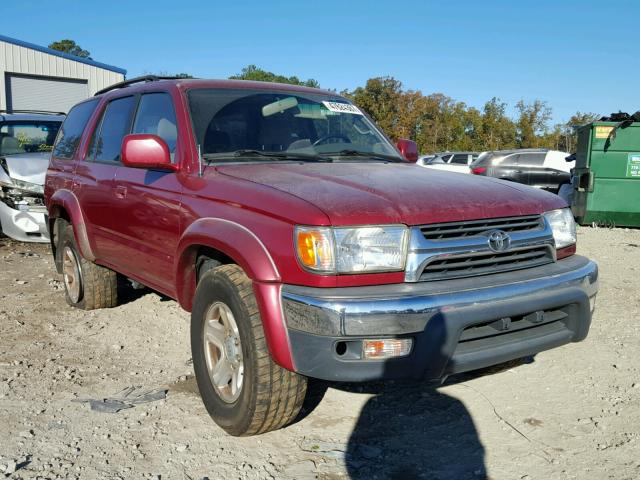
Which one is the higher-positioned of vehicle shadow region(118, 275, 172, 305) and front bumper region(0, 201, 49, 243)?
front bumper region(0, 201, 49, 243)

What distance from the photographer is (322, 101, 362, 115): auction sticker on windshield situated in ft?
14.1

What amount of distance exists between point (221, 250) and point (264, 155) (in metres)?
0.89

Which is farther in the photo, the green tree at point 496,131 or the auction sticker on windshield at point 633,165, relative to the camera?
the green tree at point 496,131

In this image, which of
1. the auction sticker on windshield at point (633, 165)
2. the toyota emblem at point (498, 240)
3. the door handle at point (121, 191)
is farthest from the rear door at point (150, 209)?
the auction sticker on windshield at point (633, 165)

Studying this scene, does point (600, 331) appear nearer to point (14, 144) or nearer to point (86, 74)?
point (14, 144)

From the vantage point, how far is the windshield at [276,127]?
143 inches

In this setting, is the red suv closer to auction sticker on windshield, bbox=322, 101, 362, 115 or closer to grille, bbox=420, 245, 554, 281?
grille, bbox=420, 245, 554, 281

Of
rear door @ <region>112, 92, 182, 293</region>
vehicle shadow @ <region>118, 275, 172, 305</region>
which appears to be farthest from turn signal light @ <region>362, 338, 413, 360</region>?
vehicle shadow @ <region>118, 275, 172, 305</region>

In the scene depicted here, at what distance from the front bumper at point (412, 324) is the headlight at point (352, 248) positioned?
0.31 feet

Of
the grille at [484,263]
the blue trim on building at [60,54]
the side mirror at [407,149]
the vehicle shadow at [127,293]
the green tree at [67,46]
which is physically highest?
the green tree at [67,46]

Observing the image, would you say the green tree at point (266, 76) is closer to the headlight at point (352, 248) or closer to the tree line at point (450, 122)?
the tree line at point (450, 122)

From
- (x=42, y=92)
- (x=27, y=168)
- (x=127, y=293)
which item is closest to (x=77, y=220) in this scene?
(x=127, y=293)

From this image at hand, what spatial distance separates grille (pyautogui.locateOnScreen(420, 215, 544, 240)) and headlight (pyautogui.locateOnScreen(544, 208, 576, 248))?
12 centimetres

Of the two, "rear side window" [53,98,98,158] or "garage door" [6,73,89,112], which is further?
"garage door" [6,73,89,112]
